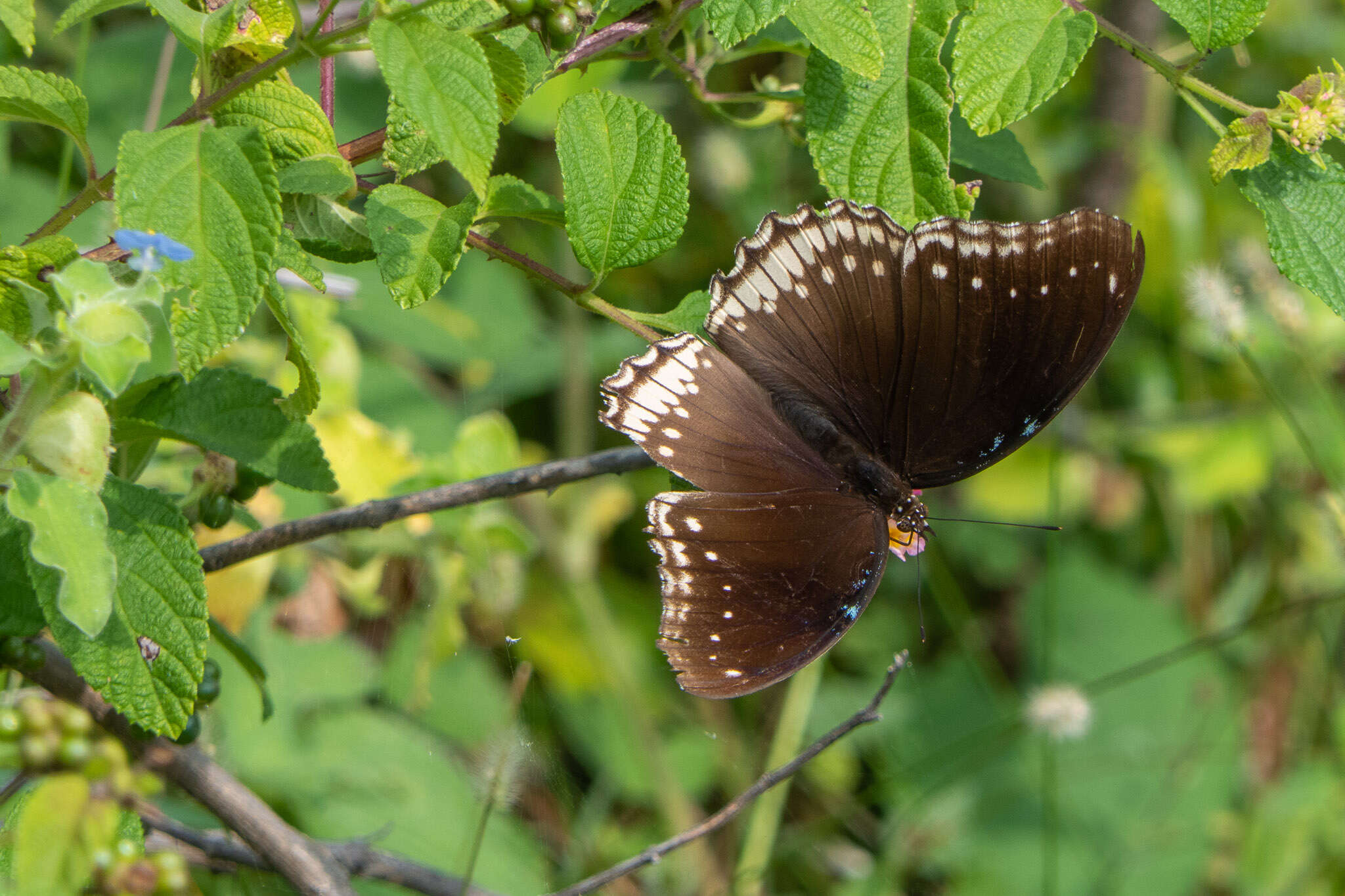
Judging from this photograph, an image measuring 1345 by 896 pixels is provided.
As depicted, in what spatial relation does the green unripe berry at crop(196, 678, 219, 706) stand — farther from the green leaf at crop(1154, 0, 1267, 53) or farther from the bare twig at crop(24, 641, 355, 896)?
the green leaf at crop(1154, 0, 1267, 53)

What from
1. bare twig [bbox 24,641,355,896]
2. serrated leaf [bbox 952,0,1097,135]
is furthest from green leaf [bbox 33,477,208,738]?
serrated leaf [bbox 952,0,1097,135]

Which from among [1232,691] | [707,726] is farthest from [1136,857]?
[707,726]

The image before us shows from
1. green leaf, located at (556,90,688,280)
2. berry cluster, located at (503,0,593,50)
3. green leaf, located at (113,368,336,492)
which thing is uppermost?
green leaf, located at (556,90,688,280)

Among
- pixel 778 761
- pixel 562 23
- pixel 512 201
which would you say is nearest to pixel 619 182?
pixel 512 201

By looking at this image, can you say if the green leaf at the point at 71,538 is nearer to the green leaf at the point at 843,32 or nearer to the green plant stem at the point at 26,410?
the green plant stem at the point at 26,410

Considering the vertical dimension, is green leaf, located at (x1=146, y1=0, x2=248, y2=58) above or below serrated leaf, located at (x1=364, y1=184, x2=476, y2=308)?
below

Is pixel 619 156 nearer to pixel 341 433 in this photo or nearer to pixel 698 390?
pixel 698 390
